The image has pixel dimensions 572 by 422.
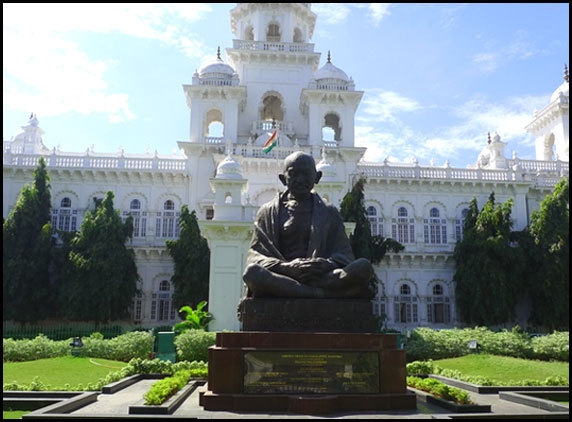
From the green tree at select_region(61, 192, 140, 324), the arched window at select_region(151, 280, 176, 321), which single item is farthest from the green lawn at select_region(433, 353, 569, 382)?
the arched window at select_region(151, 280, 176, 321)

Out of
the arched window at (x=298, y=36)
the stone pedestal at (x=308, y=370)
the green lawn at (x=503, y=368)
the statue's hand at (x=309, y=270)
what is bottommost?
the green lawn at (x=503, y=368)

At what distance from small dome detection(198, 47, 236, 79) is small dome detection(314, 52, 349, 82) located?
633 cm

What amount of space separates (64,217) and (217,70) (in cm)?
1522

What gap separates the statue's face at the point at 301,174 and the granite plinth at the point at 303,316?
2.31m

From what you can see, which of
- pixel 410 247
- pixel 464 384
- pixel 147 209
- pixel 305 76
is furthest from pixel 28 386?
pixel 305 76

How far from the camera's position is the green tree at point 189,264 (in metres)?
33.4

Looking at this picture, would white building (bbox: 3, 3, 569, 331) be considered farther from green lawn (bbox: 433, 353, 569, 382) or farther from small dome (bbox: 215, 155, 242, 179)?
green lawn (bbox: 433, 353, 569, 382)

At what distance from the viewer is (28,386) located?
1184cm

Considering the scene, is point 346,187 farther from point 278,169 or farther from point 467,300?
point 467,300

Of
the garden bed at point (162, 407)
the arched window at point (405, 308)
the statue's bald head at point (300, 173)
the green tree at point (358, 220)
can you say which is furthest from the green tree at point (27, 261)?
the statue's bald head at point (300, 173)

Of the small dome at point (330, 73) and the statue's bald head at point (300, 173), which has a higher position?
the small dome at point (330, 73)

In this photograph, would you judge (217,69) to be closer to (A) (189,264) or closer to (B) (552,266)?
(A) (189,264)

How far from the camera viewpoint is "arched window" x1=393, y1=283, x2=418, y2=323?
38281 mm

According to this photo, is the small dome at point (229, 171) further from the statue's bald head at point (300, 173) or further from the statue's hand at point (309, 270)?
the statue's hand at point (309, 270)
